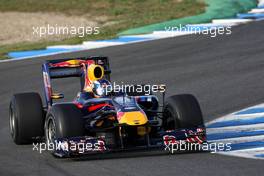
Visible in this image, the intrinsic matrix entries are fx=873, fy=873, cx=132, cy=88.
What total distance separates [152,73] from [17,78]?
284 cm

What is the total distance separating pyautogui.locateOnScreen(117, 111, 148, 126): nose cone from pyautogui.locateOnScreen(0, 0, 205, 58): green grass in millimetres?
12672

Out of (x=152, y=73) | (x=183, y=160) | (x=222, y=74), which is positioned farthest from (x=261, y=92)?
(x=183, y=160)

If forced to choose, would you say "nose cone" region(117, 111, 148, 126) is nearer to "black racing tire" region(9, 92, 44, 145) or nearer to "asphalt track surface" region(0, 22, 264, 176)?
"asphalt track surface" region(0, 22, 264, 176)

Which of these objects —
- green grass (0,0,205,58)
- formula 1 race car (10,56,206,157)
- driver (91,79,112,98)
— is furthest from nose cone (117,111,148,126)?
green grass (0,0,205,58)

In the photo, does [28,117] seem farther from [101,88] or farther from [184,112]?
[184,112]

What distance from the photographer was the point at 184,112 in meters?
10.9

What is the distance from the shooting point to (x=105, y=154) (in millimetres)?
10797

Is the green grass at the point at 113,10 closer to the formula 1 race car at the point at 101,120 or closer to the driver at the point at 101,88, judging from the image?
the formula 1 race car at the point at 101,120

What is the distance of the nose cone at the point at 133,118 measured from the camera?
1039 centimetres

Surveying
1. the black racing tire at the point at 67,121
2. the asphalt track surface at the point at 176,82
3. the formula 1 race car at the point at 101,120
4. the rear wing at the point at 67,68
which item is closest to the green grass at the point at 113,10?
the asphalt track surface at the point at 176,82

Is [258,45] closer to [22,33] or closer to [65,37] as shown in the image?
[65,37]

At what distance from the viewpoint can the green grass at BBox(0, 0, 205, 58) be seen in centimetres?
2472

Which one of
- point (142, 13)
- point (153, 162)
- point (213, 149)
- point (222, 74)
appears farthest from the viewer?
point (142, 13)

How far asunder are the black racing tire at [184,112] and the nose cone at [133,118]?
1.98 feet
